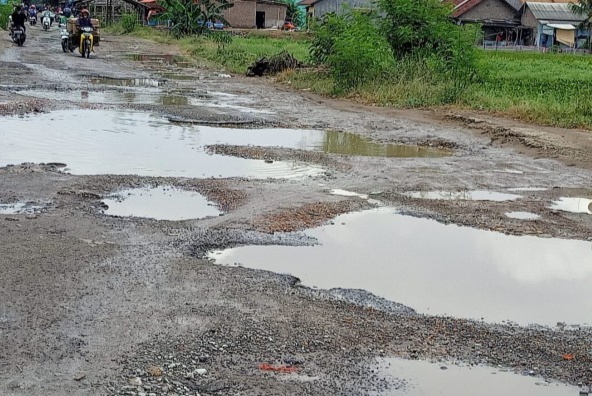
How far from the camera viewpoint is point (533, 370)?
154 inches

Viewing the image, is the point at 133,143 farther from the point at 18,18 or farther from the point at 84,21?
the point at 18,18

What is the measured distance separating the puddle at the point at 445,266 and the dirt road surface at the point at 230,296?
0.21 m

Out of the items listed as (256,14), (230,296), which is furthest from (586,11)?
(230,296)

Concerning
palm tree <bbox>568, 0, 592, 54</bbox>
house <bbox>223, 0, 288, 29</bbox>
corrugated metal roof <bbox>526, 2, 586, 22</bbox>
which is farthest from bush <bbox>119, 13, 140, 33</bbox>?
palm tree <bbox>568, 0, 592, 54</bbox>

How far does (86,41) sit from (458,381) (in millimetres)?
22061

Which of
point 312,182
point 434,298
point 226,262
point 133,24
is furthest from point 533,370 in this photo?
point 133,24

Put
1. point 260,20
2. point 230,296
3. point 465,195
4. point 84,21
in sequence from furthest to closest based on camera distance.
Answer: point 260,20, point 84,21, point 465,195, point 230,296

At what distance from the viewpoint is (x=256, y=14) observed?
2376 inches

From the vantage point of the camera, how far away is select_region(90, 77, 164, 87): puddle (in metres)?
17.5

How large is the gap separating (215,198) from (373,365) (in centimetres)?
362

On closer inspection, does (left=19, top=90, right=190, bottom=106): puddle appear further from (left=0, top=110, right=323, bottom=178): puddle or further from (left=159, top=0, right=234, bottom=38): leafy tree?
(left=159, top=0, right=234, bottom=38): leafy tree

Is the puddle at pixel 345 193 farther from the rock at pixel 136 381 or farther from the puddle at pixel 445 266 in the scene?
the rock at pixel 136 381

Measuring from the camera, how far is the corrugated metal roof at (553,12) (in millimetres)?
57125

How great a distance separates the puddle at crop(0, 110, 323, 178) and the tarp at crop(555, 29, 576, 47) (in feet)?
165
